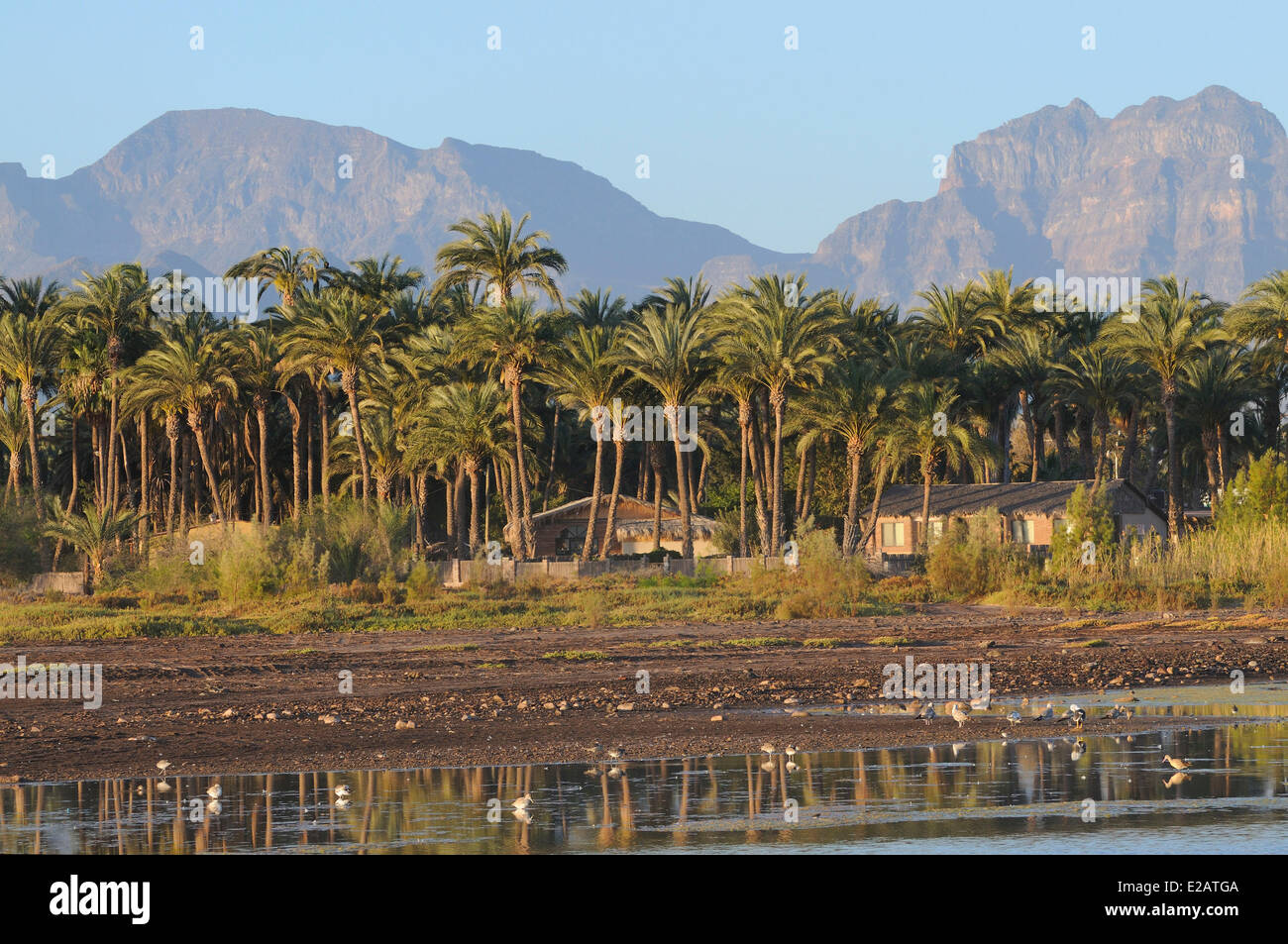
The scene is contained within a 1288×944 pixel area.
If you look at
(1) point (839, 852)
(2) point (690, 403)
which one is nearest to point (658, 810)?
(1) point (839, 852)

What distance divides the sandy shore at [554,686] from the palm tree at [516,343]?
2333cm

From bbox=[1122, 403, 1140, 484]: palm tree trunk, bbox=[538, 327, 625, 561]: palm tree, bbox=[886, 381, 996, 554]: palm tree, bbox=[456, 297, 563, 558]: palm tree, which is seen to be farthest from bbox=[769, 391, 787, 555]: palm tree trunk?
bbox=[1122, 403, 1140, 484]: palm tree trunk

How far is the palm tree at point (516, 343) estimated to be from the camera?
193ft

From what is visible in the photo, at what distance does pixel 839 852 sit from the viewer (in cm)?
1092

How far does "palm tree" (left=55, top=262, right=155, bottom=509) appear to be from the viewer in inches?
2477

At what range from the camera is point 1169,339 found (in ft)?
206

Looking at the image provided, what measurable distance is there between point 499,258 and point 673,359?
29.5 feet

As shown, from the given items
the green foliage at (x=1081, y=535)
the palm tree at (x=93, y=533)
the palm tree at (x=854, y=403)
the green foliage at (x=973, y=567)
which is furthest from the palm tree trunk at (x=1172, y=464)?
the palm tree at (x=93, y=533)

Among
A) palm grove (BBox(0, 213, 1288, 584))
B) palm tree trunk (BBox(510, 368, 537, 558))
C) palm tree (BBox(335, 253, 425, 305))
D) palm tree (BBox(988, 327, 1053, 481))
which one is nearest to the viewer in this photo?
palm grove (BBox(0, 213, 1288, 584))

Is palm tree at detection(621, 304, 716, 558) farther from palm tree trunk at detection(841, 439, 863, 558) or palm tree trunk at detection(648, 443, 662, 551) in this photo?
palm tree trunk at detection(841, 439, 863, 558)

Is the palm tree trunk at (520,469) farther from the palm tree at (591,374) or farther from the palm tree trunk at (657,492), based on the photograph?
the palm tree trunk at (657,492)

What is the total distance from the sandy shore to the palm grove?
18.2m
